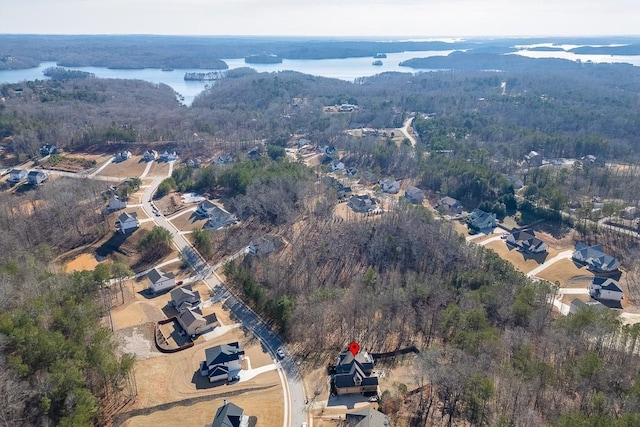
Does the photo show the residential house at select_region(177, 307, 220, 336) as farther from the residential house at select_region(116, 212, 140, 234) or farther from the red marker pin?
the residential house at select_region(116, 212, 140, 234)

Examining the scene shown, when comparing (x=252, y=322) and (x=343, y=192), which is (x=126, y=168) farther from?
(x=252, y=322)

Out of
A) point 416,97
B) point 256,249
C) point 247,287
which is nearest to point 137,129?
point 256,249

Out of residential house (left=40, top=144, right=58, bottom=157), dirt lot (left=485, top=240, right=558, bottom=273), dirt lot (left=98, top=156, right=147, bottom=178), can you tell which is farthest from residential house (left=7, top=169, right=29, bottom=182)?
dirt lot (left=485, top=240, right=558, bottom=273)

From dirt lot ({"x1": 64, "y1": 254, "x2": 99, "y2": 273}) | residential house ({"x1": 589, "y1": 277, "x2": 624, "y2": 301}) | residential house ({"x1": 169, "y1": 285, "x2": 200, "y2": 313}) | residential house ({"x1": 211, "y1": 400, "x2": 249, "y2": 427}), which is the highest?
residential house ({"x1": 211, "y1": 400, "x2": 249, "y2": 427})

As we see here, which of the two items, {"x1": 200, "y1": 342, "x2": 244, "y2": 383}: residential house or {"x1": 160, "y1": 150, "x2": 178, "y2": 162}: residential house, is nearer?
{"x1": 200, "y1": 342, "x2": 244, "y2": 383}: residential house

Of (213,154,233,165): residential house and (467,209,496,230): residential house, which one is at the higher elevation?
(213,154,233,165): residential house

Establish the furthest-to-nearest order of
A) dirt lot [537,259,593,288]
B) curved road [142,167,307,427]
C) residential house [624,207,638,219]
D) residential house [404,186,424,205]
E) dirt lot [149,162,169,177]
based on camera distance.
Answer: dirt lot [149,162,169,177] < residential house [404,186,424,205] < residential house [624,207,638,219] < dirt lot [537,259,593,288] < curved road [142,167,307,427]
